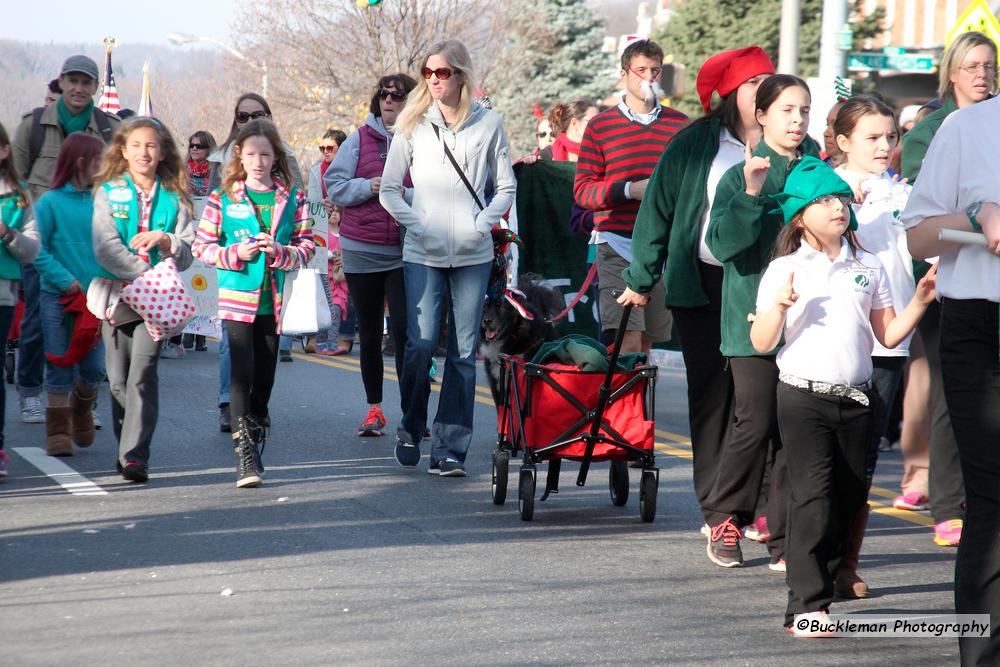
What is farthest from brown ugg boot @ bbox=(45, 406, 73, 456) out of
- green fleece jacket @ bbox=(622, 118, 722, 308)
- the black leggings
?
green fleece jacket @ bbox=(622, 118, 722, 308)

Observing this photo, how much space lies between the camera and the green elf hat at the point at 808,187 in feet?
17.3

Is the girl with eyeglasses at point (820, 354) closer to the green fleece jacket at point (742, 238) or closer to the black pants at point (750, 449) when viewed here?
the green fleece jacket at point (742, 238)

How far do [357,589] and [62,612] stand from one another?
3.62 feet

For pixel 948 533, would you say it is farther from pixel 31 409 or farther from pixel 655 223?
pixel 31 409

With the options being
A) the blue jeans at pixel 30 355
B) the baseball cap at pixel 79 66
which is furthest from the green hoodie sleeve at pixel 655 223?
the baseball cap at pixel 79 66

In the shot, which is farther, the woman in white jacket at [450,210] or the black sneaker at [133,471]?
the woman in white jacket at [450,210]

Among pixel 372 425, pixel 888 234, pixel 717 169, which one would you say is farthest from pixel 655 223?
pixel 372 425

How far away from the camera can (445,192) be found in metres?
8.11

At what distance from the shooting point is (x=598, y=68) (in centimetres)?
4056

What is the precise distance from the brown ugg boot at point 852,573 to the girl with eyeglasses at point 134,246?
3.88m

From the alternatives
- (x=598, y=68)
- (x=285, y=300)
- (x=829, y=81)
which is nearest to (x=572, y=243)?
(x=829, y=81)

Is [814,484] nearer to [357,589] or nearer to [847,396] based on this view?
[847,396]

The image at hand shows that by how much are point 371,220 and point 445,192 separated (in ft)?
3.53

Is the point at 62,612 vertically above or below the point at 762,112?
below
